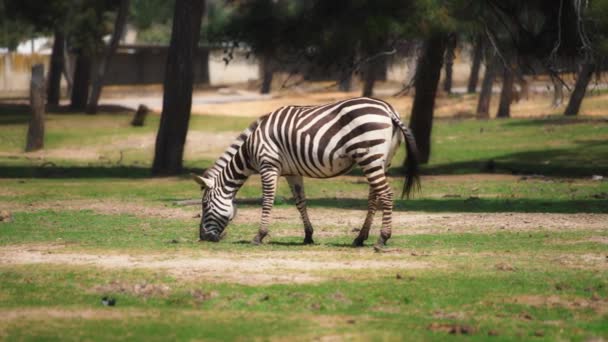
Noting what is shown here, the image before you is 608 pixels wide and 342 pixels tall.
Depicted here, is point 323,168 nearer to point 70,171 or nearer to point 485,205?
point 485,205

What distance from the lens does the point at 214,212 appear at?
1639cm

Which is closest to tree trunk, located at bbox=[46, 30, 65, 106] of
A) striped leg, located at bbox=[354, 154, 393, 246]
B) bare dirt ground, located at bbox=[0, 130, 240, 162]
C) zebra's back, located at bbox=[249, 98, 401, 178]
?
bare dirt ground, located at bbox=[0, 130, 240, 162]

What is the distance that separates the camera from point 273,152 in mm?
15969

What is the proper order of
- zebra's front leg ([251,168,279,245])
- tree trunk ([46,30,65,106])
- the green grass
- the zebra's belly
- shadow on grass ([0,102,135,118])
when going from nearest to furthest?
the green grass < the zebra's belly < zebra's front leg ([251,168,279,245]) < shadow on grass ([0,102,135,118]) < tree trunk ([46,30,65,106])

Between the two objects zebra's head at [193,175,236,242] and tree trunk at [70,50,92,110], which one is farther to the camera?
tree trunk at [70,50,92,110]

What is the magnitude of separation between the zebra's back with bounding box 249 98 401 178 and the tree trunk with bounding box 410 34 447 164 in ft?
40.7

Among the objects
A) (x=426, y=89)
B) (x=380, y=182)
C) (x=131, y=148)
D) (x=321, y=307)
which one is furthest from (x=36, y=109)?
(x=321, y=307)

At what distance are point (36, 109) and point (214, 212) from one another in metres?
21.3

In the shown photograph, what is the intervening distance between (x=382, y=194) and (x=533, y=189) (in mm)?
10403

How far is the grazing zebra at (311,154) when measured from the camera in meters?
15.4

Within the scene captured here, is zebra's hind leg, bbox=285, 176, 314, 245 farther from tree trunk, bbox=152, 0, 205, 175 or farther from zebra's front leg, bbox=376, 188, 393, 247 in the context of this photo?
tree trunk, bbox=152, 0, 205, 175

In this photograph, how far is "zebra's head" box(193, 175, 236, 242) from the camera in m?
16.4

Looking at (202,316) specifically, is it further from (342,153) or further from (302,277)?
(342,153)

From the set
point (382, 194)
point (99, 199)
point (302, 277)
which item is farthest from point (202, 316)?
point (99, 199)
